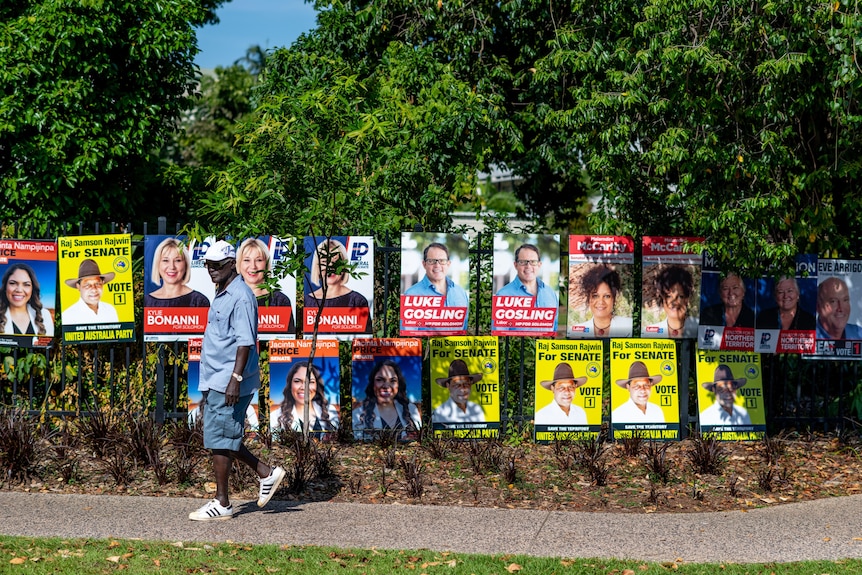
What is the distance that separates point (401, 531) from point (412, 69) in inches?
255

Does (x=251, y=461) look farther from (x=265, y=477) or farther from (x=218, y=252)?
(x=218, y=252)

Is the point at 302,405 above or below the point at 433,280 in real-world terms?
below

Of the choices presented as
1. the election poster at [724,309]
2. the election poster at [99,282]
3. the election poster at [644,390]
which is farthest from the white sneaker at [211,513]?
the election poster at [724,309]

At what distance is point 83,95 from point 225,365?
5688 mm

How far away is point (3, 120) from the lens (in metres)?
10.9

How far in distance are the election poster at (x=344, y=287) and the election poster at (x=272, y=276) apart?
0.19 meters

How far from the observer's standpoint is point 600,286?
9273 millimetres

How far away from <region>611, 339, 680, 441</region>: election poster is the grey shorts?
3.79m

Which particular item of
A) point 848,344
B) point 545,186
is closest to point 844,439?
point 848,344

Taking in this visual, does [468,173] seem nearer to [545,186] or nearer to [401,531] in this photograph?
[545,186]

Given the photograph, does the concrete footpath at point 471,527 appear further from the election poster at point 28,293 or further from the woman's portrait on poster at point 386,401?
the election poster at point 28,293

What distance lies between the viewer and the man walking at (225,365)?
6.72 meters

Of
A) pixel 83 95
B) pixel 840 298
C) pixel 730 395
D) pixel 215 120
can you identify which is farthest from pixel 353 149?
pixel 215 120

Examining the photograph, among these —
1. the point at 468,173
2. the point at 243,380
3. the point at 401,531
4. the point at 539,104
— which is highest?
the point at 539,104
